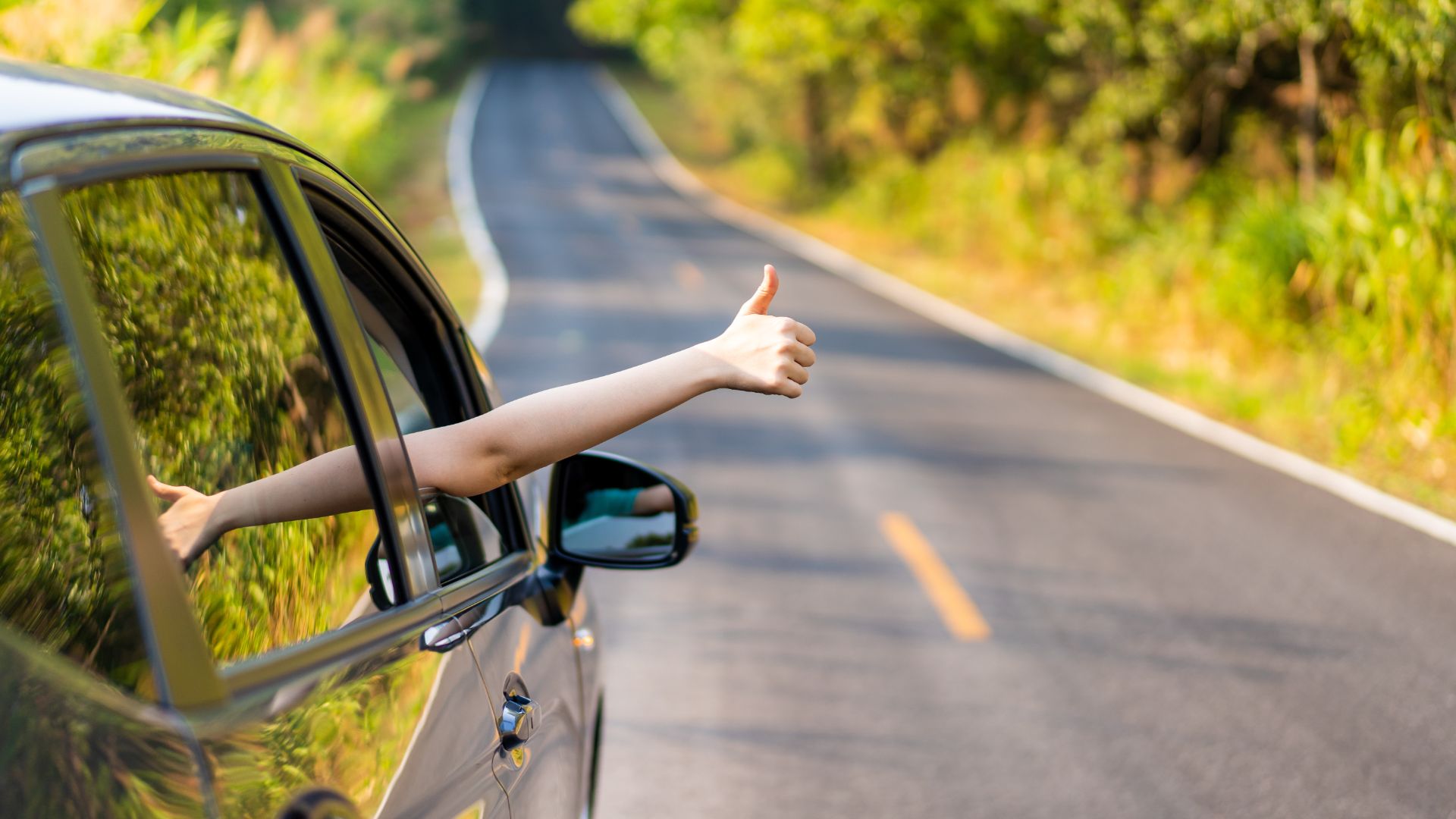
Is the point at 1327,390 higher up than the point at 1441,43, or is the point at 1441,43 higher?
the point at 1441,43

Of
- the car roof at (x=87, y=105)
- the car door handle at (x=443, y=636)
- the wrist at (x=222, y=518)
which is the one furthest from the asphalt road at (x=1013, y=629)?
the car roof at (x=87, y=105)

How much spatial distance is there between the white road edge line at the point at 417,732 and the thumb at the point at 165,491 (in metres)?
0.42

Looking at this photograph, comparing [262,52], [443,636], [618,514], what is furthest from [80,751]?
[262,52]

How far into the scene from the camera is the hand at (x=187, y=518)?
1.65m

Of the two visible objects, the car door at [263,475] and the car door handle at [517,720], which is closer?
the car door at [263,475]

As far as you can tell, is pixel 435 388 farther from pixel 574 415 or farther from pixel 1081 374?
pixel 1081 374

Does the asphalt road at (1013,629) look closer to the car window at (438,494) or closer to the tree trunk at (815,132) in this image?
the car window at (438,494)

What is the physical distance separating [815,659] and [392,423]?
397cm

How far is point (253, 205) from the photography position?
1.89 m

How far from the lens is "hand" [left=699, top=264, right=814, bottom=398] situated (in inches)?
78.4

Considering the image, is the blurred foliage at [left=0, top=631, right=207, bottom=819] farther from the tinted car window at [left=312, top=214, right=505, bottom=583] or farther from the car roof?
the tinted car window at [left=312, top=214, right=505, bottom=583]

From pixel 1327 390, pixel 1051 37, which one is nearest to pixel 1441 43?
pixel 1327 390

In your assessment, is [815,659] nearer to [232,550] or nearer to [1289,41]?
[232,550]

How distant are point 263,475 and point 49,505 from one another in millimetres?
653
